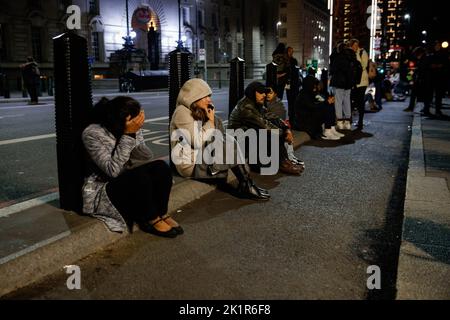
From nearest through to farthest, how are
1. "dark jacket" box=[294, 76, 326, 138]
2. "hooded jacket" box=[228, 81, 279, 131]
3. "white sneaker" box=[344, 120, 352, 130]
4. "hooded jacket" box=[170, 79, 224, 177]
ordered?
"hooded jacket" box=[170, 79, 224, 177] < "hooded jacket" box=[228, 81, 279, 131] < "dark jacket" box=[294, 76, 326, 138] < "white sneaker" box=[344, 120, 352, 130]

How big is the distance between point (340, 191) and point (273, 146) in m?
1.08

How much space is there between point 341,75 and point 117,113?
7162 mm

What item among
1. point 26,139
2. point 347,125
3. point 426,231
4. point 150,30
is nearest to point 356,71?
point 347,125

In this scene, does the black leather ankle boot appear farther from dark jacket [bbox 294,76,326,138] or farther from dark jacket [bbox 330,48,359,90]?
dark jacket [bbox 330,48,359,90]

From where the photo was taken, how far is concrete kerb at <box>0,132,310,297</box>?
2914 millimetres

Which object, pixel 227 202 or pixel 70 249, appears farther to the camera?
pixel 227 202

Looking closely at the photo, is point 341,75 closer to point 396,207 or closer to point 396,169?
point 396,169

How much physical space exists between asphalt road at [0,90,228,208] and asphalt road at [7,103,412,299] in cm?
176

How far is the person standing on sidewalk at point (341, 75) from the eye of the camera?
391 inches

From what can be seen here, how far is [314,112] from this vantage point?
8930mm

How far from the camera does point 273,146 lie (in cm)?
610

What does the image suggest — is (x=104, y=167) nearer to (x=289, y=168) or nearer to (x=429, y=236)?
(x=429, y=236)

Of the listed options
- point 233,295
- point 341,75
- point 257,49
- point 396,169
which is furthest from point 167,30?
point 233,295

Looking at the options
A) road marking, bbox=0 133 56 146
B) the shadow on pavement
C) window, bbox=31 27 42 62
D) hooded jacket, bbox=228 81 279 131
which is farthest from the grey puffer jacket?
window, bbox=31 27 42 62
